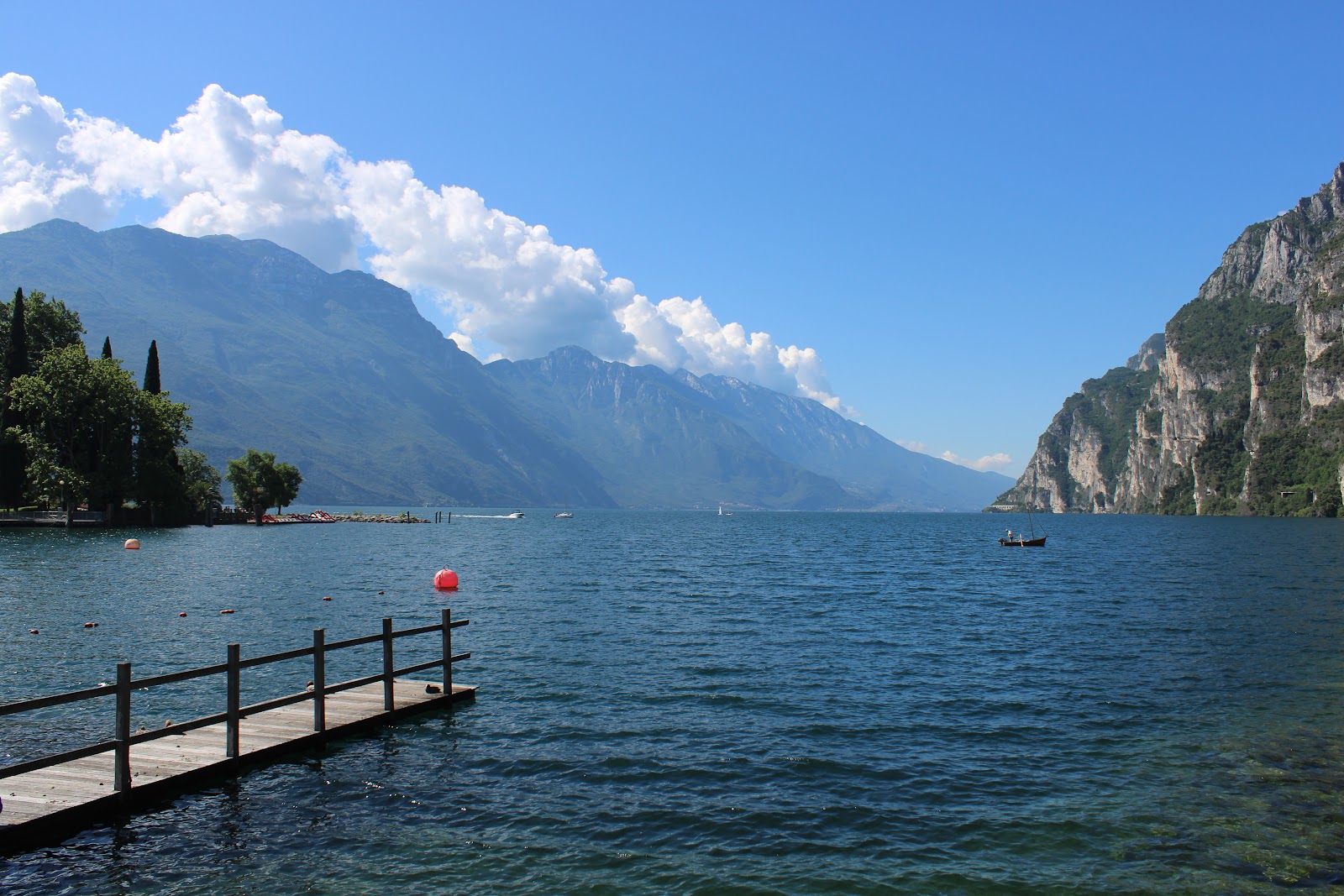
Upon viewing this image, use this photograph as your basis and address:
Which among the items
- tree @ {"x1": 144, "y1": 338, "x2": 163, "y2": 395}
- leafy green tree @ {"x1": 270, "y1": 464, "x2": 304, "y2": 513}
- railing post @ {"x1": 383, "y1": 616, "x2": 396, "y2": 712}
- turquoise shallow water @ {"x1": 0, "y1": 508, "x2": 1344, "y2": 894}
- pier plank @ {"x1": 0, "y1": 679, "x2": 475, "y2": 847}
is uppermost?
tree @ {"x1": 144, "y1": 338, "x2": 163, "y2": 395}

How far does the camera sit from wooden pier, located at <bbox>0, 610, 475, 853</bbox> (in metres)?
15.4

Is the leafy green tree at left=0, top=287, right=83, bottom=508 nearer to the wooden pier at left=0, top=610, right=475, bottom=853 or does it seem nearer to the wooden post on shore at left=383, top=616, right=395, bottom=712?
the wooden post on shore at left=383, top=616, right=395, bottom=712

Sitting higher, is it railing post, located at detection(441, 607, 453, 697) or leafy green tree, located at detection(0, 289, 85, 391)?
leafy green tree, located at detection(0, 289, 85, 391)

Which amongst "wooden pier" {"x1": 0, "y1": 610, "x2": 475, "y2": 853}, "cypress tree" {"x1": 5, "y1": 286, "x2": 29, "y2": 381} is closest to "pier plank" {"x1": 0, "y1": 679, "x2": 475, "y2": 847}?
"wooden pier" {"x1": 0, "y1": 610, "x2": 475, "y2": 853}

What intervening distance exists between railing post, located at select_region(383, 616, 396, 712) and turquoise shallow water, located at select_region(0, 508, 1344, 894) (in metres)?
1.26

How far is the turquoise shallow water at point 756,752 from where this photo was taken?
47.5ft

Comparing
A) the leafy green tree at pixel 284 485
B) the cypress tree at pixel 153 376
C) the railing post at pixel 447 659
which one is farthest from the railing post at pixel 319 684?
the leafy green tree at pixel 284 485

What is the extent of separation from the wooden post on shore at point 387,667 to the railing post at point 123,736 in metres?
7.52

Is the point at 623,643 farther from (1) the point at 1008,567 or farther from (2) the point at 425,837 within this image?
(1) the point at 1008,567

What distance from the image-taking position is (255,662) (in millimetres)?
19406

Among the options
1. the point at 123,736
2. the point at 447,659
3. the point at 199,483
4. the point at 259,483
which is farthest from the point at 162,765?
the point at 259,483

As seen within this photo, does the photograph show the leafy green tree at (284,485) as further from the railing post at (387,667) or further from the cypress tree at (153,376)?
the railing post at (387,667)

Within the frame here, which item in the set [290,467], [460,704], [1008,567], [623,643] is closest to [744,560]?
[1008,567]

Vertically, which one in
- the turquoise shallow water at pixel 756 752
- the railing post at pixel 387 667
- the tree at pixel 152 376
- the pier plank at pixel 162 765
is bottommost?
the turquoise shallow water at pixel 756 752
